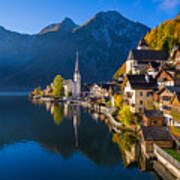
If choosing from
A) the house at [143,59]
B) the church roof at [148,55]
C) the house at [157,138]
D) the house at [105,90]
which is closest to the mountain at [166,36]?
the church roof at [148,55]

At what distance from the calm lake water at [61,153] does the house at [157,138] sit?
15.7ft

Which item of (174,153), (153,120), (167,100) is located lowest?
(174,153)

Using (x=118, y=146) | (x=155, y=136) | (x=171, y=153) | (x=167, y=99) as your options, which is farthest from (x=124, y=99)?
(x=171, y=153)

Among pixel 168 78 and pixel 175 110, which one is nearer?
pixel 175 110

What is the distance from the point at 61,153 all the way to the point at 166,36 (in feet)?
311

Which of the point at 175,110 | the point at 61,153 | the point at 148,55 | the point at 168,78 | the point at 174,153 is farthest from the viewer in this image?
the point at 148,55

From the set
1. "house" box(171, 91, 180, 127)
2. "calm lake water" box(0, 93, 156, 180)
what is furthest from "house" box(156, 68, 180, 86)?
"calm lake water" box(0, 93, 156, 180)

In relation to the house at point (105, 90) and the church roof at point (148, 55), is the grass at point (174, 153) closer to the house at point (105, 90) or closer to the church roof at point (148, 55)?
the house at point (105, 90)

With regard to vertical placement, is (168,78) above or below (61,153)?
above

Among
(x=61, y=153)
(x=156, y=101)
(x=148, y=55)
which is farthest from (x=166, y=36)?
(x=61, y=153)

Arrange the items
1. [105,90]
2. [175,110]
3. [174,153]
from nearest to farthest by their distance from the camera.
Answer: [174,153], [175,110], [105,90]

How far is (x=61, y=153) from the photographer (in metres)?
41.1

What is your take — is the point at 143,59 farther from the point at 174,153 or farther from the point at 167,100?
the point at 174,153

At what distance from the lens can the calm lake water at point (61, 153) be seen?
31766 mm
